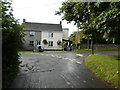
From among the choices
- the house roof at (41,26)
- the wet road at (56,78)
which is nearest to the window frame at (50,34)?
the house roof at (41,26)

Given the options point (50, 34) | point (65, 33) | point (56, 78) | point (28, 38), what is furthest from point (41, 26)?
point (56, 78)

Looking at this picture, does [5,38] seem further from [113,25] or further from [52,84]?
[113,25]

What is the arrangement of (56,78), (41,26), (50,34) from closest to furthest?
(56,78)
(50,34)
(41,26)

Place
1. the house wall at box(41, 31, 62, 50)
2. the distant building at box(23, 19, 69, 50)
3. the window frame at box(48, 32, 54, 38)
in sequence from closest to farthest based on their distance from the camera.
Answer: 1. the distant building at box(23, 19, 69, 50)
2. the house wall at box(41, 31, 62, 50)
3. the window frame at box(48, 32, 54, 38)

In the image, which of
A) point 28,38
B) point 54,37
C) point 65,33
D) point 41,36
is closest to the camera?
point 28,38

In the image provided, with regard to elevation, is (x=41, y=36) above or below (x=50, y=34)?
below

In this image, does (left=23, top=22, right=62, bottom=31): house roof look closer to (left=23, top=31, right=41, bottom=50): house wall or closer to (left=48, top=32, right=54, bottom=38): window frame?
(left=48, top=32, right=54, bottom=38): window frame

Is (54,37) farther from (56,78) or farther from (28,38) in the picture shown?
(56,78)

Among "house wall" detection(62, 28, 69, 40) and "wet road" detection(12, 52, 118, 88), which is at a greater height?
"house wall" detection(62, 28, 69, 40)

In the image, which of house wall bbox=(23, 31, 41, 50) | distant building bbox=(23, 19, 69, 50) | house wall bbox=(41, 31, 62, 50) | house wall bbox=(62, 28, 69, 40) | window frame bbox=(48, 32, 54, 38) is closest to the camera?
house wall bbox=(23, 31, 41, 50)

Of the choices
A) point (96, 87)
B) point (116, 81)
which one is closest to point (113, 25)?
point (116, 81)

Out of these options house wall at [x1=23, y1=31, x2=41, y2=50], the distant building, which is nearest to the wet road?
house wall at [x1=23, y1=31, x2=41, y2=50]

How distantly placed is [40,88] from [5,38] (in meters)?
2.24

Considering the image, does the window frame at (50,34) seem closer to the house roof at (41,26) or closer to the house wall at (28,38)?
the house roof at (41,26)
